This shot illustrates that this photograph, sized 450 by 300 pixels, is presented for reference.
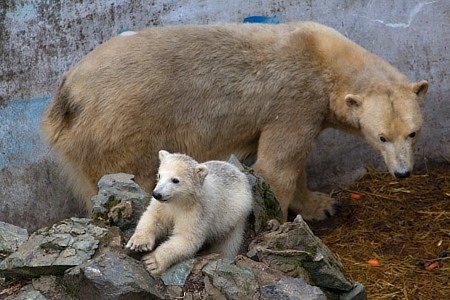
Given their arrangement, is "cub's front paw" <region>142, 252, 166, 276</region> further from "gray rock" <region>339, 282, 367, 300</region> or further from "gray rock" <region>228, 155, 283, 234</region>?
"gray rock" <region>339, 282, 367, 300</region>

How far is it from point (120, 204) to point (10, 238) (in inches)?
29.4

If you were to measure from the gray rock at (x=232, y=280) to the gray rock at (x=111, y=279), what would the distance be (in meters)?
0.36

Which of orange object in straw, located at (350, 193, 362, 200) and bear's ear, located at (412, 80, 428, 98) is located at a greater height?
bear's ear, located at (412, 80, 428, 98)

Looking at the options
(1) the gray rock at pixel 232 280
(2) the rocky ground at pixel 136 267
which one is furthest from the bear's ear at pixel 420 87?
(1) the gray rock at pixel 232 280

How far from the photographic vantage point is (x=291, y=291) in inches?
192

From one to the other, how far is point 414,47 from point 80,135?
3554 millimetres

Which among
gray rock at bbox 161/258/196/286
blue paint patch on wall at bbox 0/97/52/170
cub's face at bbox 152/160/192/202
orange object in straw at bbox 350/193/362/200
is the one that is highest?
cub's face at bbox 152/160/192/202

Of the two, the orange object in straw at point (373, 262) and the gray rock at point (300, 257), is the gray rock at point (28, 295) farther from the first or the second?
the orange object in straw at point (373, 262)

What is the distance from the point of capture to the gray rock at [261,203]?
5.70 meters

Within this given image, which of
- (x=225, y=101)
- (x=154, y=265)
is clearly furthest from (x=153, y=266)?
(x=225, y=101)

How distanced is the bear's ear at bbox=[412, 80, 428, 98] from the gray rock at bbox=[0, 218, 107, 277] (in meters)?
3.23

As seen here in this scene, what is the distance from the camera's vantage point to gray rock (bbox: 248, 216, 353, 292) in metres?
5.20

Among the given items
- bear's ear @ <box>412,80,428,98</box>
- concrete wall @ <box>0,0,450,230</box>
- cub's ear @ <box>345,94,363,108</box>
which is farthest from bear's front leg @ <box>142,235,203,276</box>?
concrete wall @ <box>0,0,450,230</box>

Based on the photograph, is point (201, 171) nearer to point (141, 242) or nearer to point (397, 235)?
point (141, 242)
